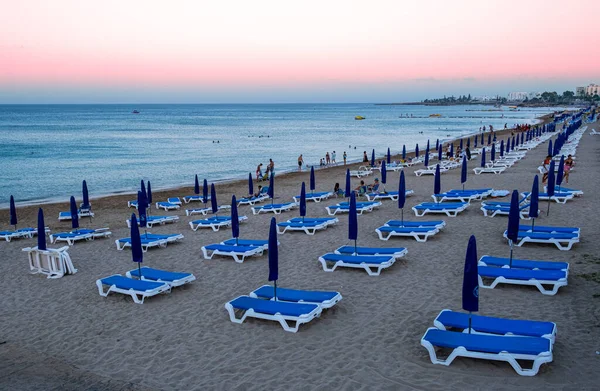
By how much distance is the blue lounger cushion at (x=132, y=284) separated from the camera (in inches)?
356

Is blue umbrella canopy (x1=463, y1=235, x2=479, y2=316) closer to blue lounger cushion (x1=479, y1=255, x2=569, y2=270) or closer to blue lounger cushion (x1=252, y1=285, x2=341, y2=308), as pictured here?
blue lounger cushion (x1=252, y1=285, x2=341, y2=308)

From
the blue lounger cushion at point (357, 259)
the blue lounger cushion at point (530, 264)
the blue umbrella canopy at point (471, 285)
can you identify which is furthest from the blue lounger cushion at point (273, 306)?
the blue lounger cushion at point (530, 264)

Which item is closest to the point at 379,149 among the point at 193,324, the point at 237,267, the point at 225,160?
the point at 225,160

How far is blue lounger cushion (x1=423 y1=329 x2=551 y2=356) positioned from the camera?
5.82m

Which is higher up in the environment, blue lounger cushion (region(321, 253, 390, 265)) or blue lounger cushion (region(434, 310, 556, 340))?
blue lounger cushion (region(434, 310, 556, 340))

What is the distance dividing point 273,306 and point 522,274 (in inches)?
172

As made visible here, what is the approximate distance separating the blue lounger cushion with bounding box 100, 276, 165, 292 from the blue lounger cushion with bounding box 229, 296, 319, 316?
1963 mm

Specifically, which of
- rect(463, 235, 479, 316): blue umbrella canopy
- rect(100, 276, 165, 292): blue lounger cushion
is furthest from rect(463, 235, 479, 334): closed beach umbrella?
rect(100, 276, 165, 292): blue lounger cushion

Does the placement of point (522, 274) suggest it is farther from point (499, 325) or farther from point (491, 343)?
point (491, 343)

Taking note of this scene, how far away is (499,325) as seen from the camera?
21.5 feet

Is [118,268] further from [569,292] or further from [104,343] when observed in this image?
[569,292]

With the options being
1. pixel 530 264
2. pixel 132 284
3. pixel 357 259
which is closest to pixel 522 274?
pixel 530 264

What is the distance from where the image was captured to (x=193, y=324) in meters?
7.86

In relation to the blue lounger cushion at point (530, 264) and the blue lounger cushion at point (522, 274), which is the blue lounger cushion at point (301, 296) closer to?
the blue lounger cushion at point (522, 274)
